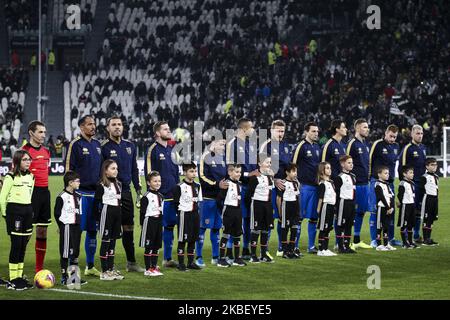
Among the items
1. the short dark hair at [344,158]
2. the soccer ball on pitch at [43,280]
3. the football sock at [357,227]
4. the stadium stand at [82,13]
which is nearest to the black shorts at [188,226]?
the soccer ball on pitch at [43,280]

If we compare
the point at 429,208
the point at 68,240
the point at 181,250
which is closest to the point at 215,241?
the point at 181,250

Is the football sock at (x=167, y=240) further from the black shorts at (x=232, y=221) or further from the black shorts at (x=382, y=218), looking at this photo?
the black shorts at (x=382, y=218)

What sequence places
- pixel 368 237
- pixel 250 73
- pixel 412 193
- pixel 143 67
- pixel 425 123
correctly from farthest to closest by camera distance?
1. pixel 143 67
2. pixel 250 73
3. pixel 425 123
4. pixel 368 237
5. pixel 412 193

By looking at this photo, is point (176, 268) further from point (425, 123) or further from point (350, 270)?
point (425, 123)

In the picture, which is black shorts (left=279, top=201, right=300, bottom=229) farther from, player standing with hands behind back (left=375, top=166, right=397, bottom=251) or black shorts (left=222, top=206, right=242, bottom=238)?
player standing with hands behind back (left=375, top=166, right=397, bottom=251)

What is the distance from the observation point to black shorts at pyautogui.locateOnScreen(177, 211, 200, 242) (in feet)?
49.1

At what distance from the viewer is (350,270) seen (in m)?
15.2

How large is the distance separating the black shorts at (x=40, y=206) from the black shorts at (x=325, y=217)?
16.3 ft

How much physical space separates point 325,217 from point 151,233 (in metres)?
3.76

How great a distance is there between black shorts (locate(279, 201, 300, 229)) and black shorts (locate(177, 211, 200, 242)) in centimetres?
216

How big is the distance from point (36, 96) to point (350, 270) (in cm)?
3309

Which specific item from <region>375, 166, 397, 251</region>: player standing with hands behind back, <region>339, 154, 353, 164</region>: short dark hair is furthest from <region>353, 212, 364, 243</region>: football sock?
<region>339, 154, 353, 164</region>: short dark hair

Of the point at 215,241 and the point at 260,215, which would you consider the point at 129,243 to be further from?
the point at 260,215

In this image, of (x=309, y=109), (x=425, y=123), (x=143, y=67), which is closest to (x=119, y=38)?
(x=143, y=67)
